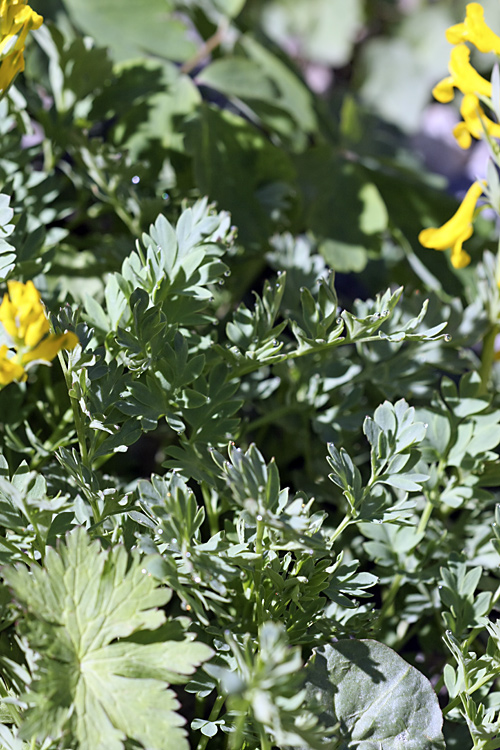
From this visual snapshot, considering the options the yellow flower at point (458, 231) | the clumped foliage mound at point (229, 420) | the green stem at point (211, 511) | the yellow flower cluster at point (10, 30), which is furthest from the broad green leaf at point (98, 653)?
the yellow flower at point (458, 231)

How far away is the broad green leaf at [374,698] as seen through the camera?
78 centimetres

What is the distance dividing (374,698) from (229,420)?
1.21 ft

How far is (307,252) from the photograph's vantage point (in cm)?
117

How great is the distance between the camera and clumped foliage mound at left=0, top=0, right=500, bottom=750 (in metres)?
0.67

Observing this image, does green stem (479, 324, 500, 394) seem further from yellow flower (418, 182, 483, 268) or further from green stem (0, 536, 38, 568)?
green stem (0, 536, 38, 568)

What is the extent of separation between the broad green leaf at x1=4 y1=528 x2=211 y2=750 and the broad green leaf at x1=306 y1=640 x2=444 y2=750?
0.20 metres

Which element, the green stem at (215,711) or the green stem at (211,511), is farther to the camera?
the green stem at (211,511)

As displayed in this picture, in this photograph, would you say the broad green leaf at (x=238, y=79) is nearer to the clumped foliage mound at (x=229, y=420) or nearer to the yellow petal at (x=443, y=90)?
the clumped foliage mound at (x=229, y=420)

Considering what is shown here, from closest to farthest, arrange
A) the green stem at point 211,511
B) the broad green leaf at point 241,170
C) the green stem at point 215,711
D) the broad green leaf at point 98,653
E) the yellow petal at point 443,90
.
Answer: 1. the broad green leaf at point 98,653
2. the green stem at point 215,711
3. the green stem at point 211,511
4. the yellow petal at point 443,90
5. the broad green leaf at point 241,170

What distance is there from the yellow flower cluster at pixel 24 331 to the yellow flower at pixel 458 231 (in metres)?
0.59

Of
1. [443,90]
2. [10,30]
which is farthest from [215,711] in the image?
[443,90]

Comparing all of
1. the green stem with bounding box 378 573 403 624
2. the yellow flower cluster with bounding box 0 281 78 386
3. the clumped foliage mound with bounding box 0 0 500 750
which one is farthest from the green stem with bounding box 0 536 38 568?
the green stem with bounding box 378 573 403 624

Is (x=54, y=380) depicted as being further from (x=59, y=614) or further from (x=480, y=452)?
(x=480, y=452)

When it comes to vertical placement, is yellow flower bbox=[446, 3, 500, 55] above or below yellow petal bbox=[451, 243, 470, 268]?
→ above
